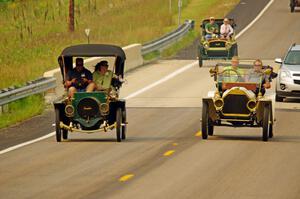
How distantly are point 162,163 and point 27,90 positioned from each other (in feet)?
34.1

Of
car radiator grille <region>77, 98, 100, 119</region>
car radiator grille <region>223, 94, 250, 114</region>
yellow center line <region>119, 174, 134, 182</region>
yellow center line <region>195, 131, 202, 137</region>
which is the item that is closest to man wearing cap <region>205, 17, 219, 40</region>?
yellow center line <region>195, 131, 202, 137</region>

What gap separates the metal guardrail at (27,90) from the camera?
26219 millimetres

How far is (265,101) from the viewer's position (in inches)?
850

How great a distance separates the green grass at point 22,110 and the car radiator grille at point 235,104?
5793 mm

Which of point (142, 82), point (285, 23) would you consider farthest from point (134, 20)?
point (142, 82)

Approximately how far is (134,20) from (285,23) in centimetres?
787

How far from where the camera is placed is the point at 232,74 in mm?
22422

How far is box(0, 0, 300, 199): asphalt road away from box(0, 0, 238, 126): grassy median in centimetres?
1057

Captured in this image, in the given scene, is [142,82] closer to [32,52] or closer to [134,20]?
[32,52]

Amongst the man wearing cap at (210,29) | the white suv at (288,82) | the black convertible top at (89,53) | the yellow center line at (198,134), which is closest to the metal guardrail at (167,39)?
the man wearing cap at (210,29)

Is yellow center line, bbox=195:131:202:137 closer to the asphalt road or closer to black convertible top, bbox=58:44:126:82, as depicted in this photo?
the asphalt road

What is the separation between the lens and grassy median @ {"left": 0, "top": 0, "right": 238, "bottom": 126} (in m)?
41.2

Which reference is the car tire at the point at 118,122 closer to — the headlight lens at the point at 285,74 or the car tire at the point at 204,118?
the car tire at the point at 204,118

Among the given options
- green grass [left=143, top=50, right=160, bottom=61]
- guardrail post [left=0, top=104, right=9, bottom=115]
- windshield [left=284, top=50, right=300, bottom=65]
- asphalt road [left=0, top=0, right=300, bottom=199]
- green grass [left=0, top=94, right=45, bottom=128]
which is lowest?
green grass [left=143, top=50, right=160, bottom=61]
